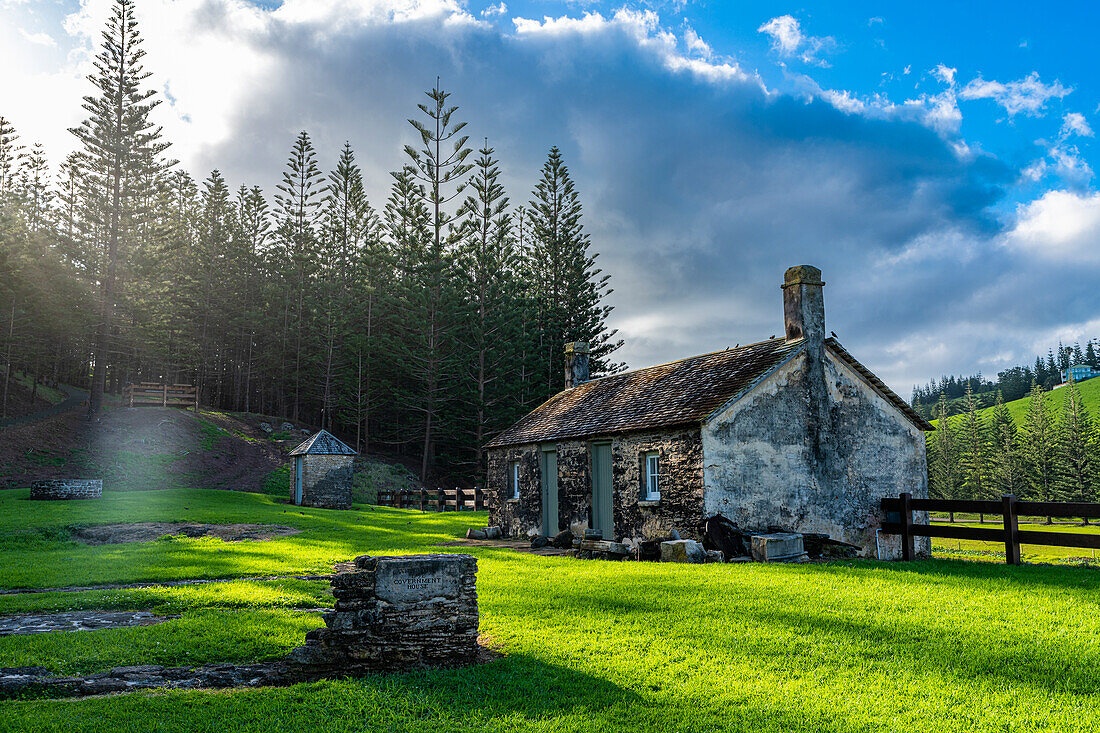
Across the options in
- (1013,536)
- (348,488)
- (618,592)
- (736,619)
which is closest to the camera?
(736,619)

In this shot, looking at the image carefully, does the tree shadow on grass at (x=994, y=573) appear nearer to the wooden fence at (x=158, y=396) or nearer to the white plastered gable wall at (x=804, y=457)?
the white plastered gable wall at (x=804, y=457)

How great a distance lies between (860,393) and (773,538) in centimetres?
551

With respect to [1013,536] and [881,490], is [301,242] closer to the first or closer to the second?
[881,490]

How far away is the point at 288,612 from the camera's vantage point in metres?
8.50

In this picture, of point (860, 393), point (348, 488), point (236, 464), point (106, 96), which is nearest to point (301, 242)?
point (106, 96)

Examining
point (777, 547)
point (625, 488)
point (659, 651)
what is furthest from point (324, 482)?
point (659, 651)

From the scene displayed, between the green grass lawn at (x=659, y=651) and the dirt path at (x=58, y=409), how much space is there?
31474 millimetres

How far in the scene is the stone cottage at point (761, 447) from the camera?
50.6ft

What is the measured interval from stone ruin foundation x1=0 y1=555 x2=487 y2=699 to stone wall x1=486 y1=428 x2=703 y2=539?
9682 millimetres

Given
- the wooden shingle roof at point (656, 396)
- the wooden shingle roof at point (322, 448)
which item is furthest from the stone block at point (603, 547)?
the wooden shingle roof at point (322, 448)

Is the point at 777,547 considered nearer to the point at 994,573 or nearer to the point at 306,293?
the point at 994,573

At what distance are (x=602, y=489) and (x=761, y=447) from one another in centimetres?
455

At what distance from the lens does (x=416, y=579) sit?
616 centimetres

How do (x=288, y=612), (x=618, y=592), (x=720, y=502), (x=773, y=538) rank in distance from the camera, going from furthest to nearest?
1. (x=720, y=502)
2. (x=773, y=538)
3. (x=618, y=592)
4. (x=288, y=612)
